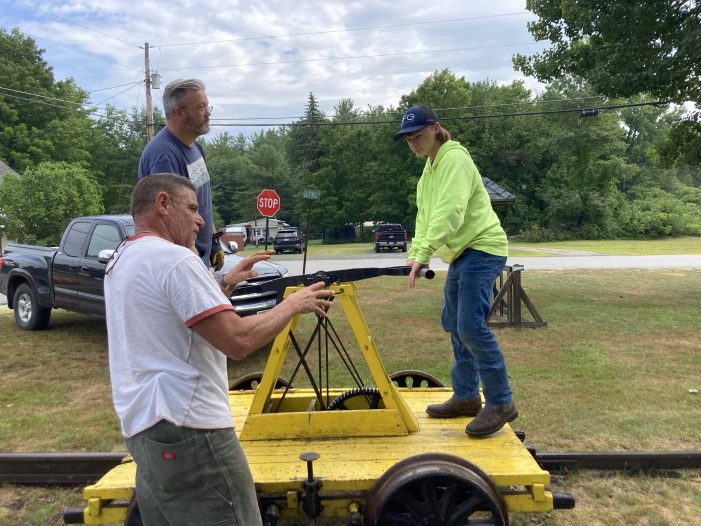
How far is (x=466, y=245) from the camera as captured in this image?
3.30 metres

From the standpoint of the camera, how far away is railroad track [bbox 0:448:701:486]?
3805 mm

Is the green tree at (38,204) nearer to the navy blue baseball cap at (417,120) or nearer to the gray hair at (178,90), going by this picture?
the gray hair at (178,90)

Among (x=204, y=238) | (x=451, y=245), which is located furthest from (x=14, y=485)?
(x=451, y=245)

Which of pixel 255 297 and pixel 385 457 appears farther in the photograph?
pixel 255 297

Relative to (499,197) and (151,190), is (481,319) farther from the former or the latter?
(499,197)

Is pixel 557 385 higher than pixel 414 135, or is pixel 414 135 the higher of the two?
pixel 414 135

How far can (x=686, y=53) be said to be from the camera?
903 centimetres

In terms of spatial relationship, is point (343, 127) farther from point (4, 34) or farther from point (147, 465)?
point (147, 465)

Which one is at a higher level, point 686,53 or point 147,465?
point 686,53

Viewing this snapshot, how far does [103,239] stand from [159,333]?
23.8 ft

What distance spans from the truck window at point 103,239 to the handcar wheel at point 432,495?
6724 mm

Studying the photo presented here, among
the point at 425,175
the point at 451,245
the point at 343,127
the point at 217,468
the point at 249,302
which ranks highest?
the point at 343,127

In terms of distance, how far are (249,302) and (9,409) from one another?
286 cm

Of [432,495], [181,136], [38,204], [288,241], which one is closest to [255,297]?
[181,136]
